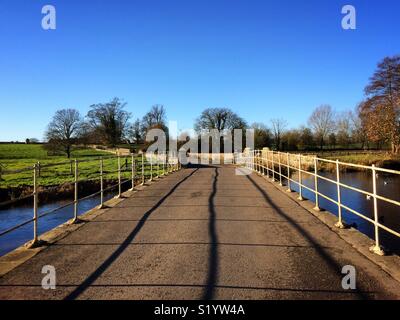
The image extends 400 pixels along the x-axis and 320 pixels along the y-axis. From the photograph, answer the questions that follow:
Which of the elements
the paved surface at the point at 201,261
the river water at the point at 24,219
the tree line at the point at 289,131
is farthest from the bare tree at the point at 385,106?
the paved surface at the point at 201,261

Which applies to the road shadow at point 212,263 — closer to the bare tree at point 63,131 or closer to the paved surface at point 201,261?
the paved surface at point 201,261

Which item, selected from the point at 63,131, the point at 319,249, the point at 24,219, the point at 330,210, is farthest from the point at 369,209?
the point at 63,131

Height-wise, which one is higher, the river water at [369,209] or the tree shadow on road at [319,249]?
Answer: the tree shadow on road at [319,249]

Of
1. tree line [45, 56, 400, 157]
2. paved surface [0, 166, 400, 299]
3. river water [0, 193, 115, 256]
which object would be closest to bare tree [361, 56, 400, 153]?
tree line [45, 56, 400, 157]

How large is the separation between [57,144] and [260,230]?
57.3 meters

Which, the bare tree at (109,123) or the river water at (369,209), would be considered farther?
the bare tree at (109,123)

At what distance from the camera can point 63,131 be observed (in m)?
61.8

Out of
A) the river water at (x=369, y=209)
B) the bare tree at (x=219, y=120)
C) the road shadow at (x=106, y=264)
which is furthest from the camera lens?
the bare tree at (x=219, y=120)

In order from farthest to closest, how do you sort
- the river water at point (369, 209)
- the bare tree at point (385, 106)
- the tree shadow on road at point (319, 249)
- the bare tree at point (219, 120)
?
the bare tree at point (219, 120), the bare tree at point (385, 106), the river water at point (369, 209), the tree shadow on road at point (319, 249)

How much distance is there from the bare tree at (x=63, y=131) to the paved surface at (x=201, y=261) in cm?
5471

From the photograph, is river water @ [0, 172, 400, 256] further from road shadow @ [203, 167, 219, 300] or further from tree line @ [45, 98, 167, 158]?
tree line @ [45, 98, 167, 158]

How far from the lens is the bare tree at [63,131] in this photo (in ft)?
198

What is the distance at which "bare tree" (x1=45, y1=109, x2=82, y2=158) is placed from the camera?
60.2 metres

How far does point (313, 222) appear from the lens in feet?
26.7
